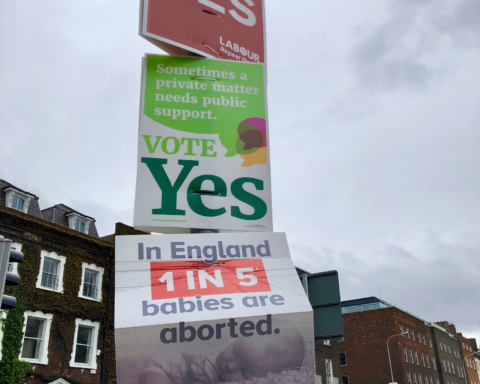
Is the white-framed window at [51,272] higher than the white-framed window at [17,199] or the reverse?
the reverse

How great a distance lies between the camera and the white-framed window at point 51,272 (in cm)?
2070

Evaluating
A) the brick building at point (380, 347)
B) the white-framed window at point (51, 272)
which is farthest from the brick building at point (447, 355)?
the white-framed window at point (51, 272)

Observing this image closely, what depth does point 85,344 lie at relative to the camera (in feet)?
71.1

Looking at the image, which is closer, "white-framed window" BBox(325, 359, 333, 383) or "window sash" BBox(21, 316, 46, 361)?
"window sash" BBox(21, 316, 46, 361)

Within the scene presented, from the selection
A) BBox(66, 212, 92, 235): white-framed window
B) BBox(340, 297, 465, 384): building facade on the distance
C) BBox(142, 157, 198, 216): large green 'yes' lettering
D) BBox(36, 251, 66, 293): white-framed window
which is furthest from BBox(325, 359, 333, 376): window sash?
BBox(142, 157, 198, 216): large green 'yes' lettering

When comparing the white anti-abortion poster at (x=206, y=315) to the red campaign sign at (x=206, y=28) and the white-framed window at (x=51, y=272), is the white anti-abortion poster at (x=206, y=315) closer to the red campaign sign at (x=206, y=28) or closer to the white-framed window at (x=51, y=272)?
the red campaign sign at (x=206, y=28)

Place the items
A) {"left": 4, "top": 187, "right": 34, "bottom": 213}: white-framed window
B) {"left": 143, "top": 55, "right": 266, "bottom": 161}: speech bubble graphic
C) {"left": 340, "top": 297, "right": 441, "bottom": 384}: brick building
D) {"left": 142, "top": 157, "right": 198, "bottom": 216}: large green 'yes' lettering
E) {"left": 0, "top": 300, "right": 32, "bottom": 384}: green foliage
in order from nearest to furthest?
1. {"left": 142, "top": 157, "right": 198, "bottom": 216}: large green 'yes' lettering
2. {"left": 143, "top": 55, "right": 266, "bottom": 161}: speech bubble graphic
3. {"left": 0, "top": 300, "right": 32, "bottom": 384}: green foliage
4. {"left": 4, "top": 187, "right": 34, "bottom": 213}: white-framed window
5. {"left": 340, "top": 297, "right": 441, "bottom": 384}: brick building

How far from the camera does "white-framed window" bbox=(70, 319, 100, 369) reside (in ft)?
69.3

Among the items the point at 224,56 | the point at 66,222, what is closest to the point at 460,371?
the point at 66,222

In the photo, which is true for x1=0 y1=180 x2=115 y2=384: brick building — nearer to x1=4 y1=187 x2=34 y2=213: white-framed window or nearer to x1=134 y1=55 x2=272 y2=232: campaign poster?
x1=4 y1=187 x2=34 y2=213: white-framed window

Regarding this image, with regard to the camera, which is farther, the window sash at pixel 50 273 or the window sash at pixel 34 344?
the window sash at pixel 50 273

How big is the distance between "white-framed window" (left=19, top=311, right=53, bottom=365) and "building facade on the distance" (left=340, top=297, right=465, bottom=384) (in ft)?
122

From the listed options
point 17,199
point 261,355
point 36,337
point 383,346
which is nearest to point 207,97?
point 261,355

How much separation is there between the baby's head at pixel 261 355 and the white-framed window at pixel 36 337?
741 inches
